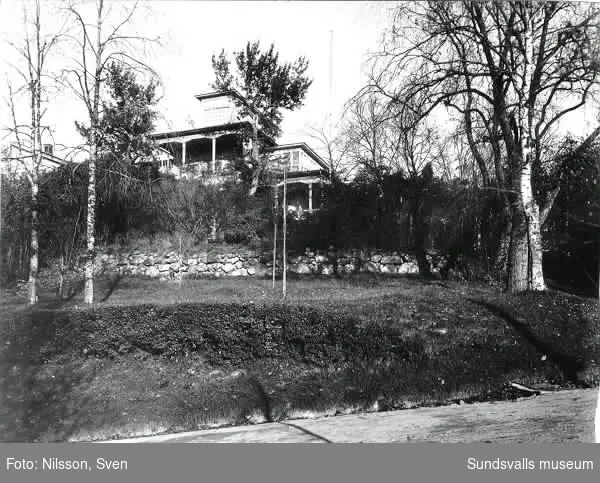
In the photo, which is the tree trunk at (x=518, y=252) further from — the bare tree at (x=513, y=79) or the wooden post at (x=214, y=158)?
the wooden post at (x=214, y=158)

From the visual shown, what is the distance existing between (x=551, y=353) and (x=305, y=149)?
2753 millimetres

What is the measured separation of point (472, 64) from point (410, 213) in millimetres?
1549

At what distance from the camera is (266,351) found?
148 inches

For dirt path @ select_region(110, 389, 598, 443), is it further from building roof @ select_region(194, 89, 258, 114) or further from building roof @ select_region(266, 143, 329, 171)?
building roof @ select_region(194, 89, 258, 114)

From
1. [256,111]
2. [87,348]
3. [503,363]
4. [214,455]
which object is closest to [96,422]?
[87,348]

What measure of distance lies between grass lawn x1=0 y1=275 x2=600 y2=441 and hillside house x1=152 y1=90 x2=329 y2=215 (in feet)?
3.24

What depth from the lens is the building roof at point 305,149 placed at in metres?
3.88

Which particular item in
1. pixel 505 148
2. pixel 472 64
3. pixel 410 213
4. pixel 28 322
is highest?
pixel 472 64

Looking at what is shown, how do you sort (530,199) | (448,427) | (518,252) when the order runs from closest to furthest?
(448,427) < (530,199) < (518,252)

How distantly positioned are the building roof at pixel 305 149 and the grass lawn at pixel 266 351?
1159 mm

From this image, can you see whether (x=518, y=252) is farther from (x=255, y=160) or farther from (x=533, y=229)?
(x=255, y=160)

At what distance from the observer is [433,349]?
12.5 feet

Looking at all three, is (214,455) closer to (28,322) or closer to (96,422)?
(96,422)

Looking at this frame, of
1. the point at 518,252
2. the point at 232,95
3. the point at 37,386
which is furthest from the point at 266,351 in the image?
the point at 518,252
